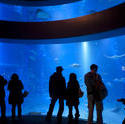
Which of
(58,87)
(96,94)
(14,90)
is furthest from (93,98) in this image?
(14,90)

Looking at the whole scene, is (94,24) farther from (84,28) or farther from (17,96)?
(17,96)

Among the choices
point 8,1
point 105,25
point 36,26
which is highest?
point 8,1

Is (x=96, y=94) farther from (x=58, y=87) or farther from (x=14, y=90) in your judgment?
(x=14, y=90)

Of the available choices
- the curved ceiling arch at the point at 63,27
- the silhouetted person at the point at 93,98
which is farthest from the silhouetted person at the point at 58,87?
the curved ceiling arch at the point at 63,27

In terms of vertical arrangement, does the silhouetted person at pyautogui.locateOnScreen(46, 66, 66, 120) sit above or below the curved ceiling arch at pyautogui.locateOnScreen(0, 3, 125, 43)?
below

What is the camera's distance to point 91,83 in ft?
14.2

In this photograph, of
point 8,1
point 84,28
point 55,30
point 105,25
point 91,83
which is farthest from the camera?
point 8,1

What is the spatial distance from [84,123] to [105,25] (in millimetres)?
3828

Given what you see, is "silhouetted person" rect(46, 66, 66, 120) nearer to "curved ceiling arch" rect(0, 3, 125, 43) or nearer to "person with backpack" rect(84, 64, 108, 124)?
"person with backpack" rect(84, 64, 108, 124)

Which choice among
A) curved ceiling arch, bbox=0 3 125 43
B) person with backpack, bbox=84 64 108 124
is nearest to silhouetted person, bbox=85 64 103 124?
person with backpack, bbox=84 64 108 124

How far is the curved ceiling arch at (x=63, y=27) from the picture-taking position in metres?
6.43

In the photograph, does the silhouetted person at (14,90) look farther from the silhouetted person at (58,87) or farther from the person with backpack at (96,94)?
the person with backpack at (96,94)

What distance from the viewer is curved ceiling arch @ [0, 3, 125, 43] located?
253 inches

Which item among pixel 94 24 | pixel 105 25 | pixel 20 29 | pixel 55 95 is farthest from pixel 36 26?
pixel 55 95
